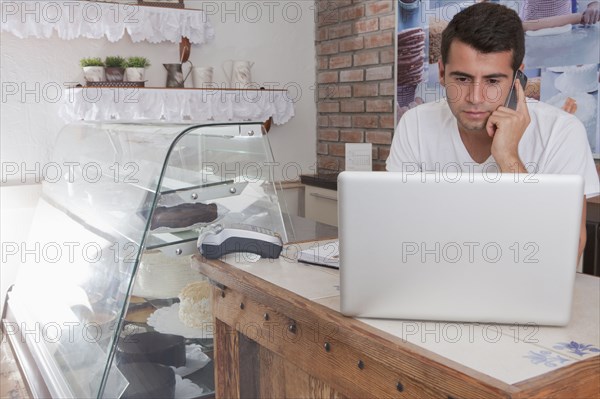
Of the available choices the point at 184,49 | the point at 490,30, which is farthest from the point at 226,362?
the point at 184,49

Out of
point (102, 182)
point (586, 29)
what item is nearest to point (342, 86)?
point (586, 29)

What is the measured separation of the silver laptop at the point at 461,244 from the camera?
933 mm

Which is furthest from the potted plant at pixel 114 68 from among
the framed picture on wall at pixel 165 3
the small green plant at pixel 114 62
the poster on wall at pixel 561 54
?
the poster on wall at pixel 561 54

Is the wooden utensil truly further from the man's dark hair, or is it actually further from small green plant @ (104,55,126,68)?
the man's dark hair

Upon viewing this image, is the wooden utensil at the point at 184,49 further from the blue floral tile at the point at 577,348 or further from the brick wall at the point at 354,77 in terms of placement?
the blue floral tile at the point at 577,348

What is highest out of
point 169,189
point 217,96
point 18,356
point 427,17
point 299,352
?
point 427,17

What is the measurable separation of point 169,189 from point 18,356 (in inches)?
36.5

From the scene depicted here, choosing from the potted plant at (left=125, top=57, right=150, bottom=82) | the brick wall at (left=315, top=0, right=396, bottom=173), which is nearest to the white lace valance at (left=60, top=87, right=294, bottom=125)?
the potted plant at (left=125, top=57, right=150, bottom=82)

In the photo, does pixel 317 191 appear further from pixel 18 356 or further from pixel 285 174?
pixel 18 356

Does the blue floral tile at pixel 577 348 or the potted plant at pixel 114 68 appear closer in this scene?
the blue floral tile at pixel 577 348

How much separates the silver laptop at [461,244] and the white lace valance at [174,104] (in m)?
2.43

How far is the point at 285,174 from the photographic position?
404 cm

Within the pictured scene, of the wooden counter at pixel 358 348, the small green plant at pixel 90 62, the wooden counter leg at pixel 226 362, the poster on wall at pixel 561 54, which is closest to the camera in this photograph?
the wooden counter at pixel 358 348

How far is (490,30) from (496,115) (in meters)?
0.23
